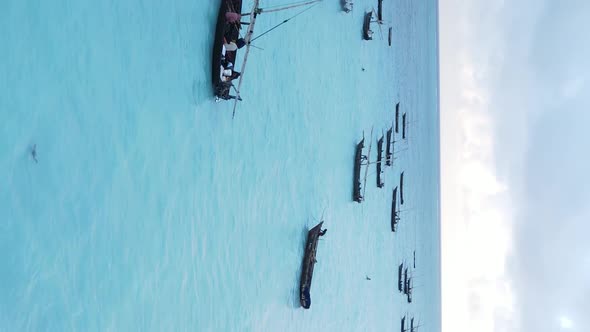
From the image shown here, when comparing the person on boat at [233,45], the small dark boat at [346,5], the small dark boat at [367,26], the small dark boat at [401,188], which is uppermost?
the small dark boat at [367,26]

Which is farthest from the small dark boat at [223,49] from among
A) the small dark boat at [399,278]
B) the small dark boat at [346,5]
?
the small dark boat at [399,278]

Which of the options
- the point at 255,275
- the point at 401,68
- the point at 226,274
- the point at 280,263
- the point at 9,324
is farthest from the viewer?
the point at 401,68

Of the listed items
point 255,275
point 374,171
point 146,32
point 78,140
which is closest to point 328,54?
point 374,171

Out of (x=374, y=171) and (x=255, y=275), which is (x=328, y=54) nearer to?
(x=374, y=171)

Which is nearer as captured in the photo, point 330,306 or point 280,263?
point 280,263

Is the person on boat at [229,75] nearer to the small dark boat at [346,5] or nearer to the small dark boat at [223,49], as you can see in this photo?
the small dark boat at [223,49]
